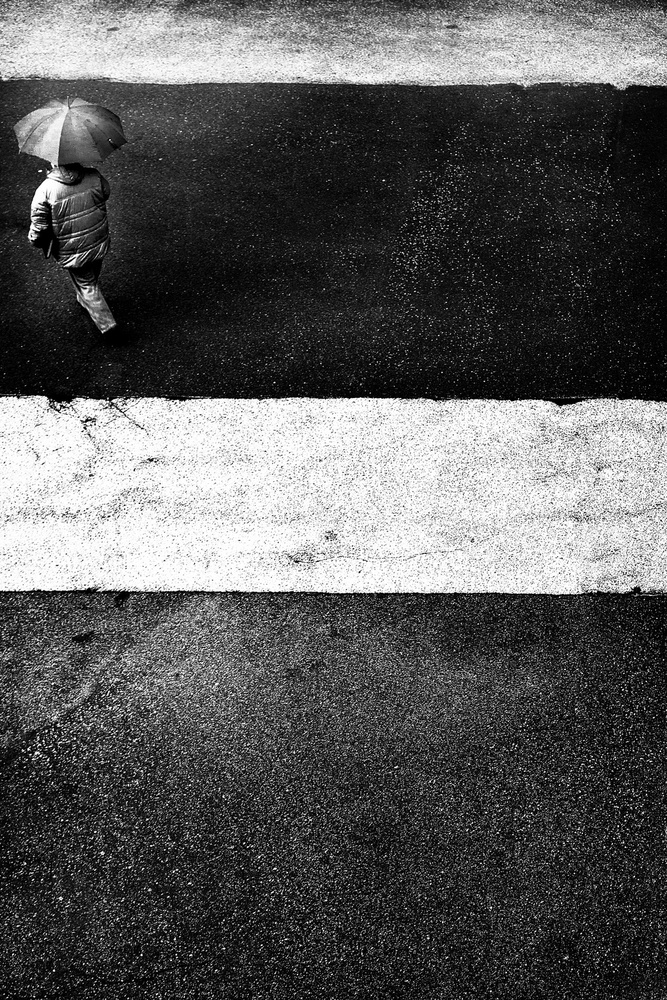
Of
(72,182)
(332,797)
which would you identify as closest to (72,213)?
(72,182)

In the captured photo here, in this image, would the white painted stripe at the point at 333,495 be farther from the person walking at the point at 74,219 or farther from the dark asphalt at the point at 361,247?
the person walking at the point at 74,219

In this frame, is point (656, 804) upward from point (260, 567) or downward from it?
downward

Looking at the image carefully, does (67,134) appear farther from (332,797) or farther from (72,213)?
(332,797)

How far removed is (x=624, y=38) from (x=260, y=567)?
717 centimetres

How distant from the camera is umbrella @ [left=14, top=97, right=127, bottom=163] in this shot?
4.43 meters

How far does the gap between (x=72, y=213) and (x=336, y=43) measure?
466cm

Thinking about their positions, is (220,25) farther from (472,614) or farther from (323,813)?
(323,813)

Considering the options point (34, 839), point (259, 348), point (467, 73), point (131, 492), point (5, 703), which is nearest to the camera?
point (34, 839)

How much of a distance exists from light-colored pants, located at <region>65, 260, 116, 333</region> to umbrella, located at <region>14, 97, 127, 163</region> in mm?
694

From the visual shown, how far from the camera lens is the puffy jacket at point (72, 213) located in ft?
15.3

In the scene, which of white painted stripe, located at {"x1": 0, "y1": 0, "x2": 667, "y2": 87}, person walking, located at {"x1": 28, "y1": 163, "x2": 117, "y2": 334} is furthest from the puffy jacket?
white painted stripe, located at {"x1": 0, "y1": 0, "x2": 667, "y2": 87}

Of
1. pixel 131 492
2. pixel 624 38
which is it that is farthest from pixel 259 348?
pixel 624 38

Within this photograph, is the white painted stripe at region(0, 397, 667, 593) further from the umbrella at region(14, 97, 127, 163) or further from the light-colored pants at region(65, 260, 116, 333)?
the umbrella at region(14, 97, 127, 163)

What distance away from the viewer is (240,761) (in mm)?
3723
